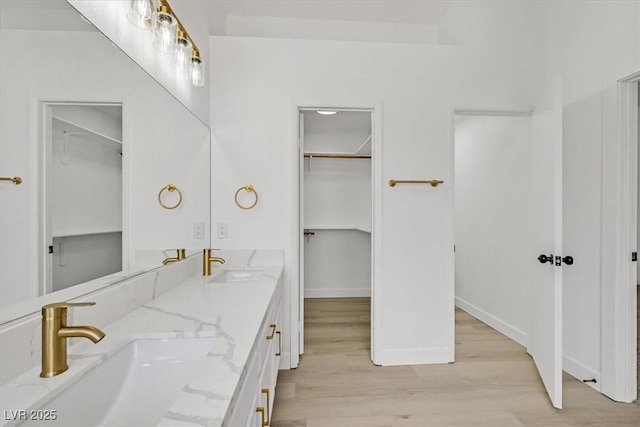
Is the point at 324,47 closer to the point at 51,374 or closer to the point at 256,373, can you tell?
the point at 256,373

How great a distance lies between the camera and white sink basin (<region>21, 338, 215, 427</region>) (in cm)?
75

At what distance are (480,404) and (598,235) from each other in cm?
137

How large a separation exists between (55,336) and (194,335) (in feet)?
1.17

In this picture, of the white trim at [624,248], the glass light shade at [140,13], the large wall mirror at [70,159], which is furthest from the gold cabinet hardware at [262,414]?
the white trim at [624,248]

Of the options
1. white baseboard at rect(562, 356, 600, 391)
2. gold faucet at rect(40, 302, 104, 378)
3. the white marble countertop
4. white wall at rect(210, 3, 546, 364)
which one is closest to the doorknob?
white wall at rect(210, 3, 546, 364)

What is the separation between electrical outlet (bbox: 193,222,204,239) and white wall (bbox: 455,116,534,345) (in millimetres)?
2692

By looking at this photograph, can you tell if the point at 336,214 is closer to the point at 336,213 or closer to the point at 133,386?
the point at 336,213

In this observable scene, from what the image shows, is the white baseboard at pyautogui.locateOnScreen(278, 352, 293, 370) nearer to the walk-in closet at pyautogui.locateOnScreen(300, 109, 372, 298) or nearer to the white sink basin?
the white sink basin

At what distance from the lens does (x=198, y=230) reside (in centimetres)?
215

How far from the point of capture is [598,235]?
6.79 ft

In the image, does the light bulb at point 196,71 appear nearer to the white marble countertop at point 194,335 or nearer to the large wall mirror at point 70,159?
the large wall mirror at point 70,159

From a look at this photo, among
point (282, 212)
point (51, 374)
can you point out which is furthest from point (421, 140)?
point (51, 374)

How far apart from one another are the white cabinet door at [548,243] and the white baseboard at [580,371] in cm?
31

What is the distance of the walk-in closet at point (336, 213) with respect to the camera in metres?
4.27
